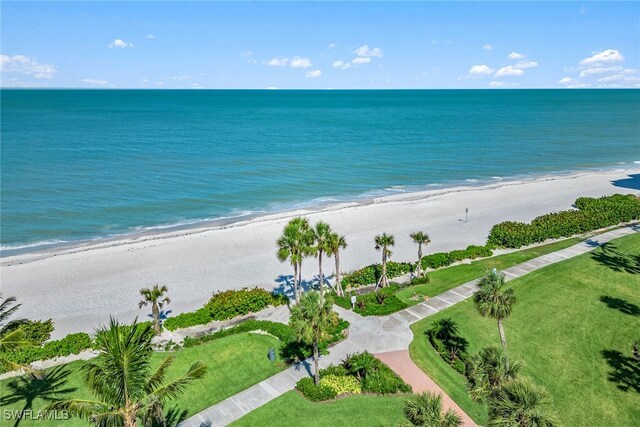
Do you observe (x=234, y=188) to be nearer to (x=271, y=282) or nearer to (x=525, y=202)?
(x=271, y=282)

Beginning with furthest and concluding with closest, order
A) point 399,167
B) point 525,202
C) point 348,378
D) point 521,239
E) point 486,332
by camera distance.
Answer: point 399,167 → point 525,202 → point 521,239 → point 486,332 → point 348,378

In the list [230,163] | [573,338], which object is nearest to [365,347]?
[573,338]

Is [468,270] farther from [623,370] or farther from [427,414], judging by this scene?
[427,414]

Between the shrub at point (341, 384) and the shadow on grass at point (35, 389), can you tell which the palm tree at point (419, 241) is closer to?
the shrub at point (341, 384)

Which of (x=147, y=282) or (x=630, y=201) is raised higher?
(x=630, y=201)

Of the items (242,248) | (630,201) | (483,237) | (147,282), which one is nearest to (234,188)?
(242,248)

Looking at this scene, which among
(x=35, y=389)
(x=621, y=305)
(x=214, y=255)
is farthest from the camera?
(x=214, y=255)

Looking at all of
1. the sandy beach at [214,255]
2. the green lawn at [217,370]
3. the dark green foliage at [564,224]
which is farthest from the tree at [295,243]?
the dark green foliage at [564,224]
